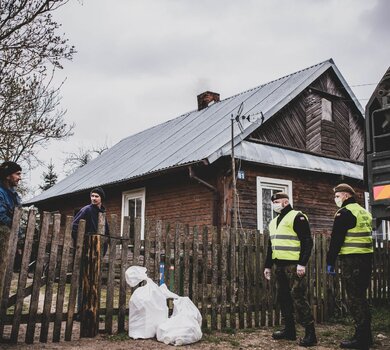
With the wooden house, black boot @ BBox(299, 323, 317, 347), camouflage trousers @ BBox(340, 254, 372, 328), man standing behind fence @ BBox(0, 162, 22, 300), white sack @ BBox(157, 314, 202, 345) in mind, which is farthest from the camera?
the wooden house

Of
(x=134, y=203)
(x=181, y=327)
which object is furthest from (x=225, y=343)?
(x=134, y=203)

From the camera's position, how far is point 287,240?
219 inches

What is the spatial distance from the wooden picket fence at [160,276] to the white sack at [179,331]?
2.06 feet

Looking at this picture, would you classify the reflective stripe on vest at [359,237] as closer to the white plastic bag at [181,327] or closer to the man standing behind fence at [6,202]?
the white plastic bag at [181,327]

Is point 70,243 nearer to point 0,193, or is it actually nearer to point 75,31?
point 0,193

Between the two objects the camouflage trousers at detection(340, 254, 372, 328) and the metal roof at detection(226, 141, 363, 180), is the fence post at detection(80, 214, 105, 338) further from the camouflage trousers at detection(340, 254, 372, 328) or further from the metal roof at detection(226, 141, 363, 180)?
the metal roof at detection(226, 141, 363, 180)

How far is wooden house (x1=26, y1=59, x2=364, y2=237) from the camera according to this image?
11.3 m

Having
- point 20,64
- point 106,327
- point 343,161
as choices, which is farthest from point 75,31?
point 343,161

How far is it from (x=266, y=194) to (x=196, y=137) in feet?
9.52

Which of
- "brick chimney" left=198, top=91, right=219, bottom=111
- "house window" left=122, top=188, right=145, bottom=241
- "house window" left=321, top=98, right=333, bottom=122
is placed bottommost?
"house window" left=122, top=188, right=145, bottom=241

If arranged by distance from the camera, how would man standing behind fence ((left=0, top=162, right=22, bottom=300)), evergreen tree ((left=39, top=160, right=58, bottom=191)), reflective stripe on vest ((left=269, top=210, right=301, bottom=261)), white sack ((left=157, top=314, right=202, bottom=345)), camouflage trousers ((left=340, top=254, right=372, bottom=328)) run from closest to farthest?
man standing behind fence ((left=0, top=162, right=22, bottom=300))
white sack ((left=157, top=314, right=202, bottom=345))
camouflage trousers ((left=340, top=254, right=372, bottom=328))
reflective stripe on vest ((left=269, top=210, right=301, bottom=261))
evergreen tree ((left=39, top=160, right=58, bottom=191))

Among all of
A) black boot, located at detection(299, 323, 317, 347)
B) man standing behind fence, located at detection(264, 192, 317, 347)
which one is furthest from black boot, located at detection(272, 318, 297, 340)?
black boot, located at detection(299, 323, 317, 347)

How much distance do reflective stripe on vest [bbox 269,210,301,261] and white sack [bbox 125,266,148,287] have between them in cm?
165

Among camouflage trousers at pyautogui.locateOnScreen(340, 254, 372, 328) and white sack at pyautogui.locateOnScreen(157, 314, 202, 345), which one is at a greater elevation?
camouflage trousers at pyautogui.locateOnScreen(340, 254, 372, 328)
